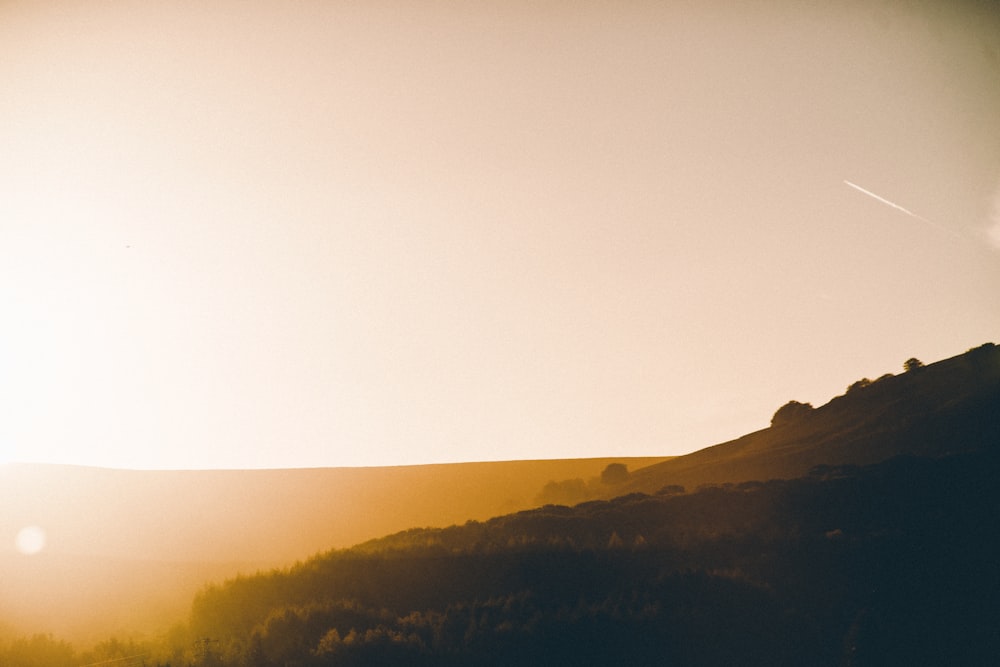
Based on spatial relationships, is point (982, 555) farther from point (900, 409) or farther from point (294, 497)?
point (294, 497)

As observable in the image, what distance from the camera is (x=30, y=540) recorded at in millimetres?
66312

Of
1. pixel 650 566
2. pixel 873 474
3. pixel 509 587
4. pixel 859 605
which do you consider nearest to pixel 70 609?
pixel 509 587

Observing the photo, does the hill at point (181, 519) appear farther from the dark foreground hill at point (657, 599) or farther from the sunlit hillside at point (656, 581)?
the dark foreground hill at point (657, 599)

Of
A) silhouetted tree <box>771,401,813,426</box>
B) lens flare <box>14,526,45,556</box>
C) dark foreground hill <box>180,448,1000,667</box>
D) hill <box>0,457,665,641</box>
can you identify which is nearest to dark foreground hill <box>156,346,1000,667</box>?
dark foreground hill <box>180,448,1000,667</box>

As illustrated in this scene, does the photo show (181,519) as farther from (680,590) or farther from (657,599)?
(657,599)

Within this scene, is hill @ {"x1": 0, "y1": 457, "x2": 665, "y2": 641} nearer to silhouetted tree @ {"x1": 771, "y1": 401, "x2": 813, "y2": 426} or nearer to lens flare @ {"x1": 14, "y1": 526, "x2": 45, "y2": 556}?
lens flare @ {"x1": 14, "y1": 526, "x2": 45, "y2": 556}

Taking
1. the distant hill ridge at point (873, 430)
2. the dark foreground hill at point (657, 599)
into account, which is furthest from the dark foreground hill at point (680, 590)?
the distant hill ridge at point (873, 430)

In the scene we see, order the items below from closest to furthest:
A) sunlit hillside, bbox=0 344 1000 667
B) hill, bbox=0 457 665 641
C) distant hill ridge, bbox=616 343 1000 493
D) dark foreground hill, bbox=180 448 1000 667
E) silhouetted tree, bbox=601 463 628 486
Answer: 1. dark foreground hill, bbox=180 448 1000 667
2. sunlit hillside, bbox=0 344 1000 667
3. hill, bbox=0 457 665 641
4. distant hill ridge, bbox=616 343 1000 493
5. silhouetted tree, bbox=601 463 628 486

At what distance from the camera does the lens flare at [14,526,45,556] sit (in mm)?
57100

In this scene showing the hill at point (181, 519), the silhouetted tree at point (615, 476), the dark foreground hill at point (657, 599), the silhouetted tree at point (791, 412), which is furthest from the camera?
the silhouetted tree at point (615, 476)

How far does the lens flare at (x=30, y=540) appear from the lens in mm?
57100

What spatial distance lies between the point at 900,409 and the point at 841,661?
58624mm

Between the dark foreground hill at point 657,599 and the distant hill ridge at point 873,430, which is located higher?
the distant hill ridge at point 873,430

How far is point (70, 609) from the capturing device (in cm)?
3541
